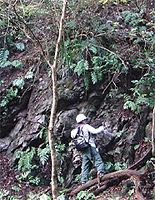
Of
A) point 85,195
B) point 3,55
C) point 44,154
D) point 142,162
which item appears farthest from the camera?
point 3,55

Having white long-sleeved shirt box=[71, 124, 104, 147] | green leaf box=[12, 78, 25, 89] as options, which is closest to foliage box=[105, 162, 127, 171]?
white long-sleeved shirt box=[71, 124, 104, 147]

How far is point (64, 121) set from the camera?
7.94 m

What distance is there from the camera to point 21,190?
7320mm

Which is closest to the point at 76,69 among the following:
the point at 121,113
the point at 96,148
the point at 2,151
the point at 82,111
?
the point at 82,111

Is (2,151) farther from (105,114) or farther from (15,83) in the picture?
(105,114)

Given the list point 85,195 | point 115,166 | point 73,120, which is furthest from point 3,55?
point 85,195

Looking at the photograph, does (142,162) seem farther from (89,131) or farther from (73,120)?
(73,120)

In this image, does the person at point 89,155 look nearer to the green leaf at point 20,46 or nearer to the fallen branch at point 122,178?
the fallen branch at point 122,178

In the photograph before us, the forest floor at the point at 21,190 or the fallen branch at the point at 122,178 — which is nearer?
the fallen branch at the point at 122,178

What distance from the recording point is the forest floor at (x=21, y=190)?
5893 millimetres

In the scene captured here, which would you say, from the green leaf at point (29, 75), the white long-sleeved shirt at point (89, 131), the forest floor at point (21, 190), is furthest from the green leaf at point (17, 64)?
the white long-sleeved shirt at point (89, 131)

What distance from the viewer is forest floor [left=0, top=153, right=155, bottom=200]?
19.3ft

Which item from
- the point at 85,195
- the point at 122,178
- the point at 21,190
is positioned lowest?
the point at 85,195

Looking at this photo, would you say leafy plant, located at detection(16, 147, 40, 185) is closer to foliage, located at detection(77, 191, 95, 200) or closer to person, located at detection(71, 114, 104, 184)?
person, located at detection(71, 114, 104, 184)
